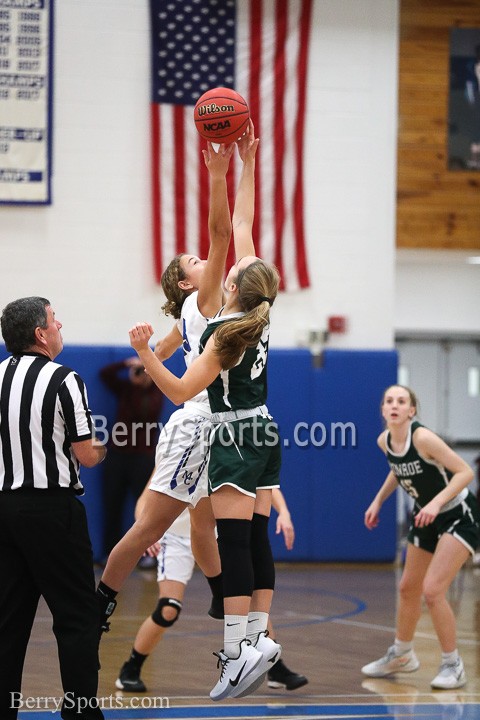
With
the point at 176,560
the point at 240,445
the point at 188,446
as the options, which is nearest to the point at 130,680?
the point at 176,560

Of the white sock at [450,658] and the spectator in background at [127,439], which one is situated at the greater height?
the spectator in background at [127,439]

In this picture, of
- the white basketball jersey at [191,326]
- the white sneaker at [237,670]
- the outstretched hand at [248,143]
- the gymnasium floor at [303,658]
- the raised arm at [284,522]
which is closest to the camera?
the white sneaker at [237,670]

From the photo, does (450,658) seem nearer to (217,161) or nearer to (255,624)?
(255,624)

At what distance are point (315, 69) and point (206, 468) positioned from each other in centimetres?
751

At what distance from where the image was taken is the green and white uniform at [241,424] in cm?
441

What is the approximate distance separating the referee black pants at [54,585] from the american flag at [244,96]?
23.3 ft

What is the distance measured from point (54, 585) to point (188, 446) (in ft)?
3.57

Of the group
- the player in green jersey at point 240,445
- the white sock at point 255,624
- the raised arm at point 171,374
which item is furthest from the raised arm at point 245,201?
the white sock at point 255,624

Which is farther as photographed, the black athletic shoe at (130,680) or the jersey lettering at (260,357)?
the black athletic shoe at (130,680)

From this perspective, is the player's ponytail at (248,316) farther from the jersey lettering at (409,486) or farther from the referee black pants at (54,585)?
the jersey lettering at (409,486)

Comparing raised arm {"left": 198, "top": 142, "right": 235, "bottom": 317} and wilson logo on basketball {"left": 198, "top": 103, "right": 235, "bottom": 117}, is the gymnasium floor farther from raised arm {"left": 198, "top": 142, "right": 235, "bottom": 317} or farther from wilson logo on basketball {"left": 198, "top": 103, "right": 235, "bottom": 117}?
wilson logo on basketball {"left": 198, "top": 103, "right": 235, "bottom": 117}

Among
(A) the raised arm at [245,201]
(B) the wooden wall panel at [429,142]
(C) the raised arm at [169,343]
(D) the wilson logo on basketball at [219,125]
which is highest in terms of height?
(B) the wooden wall panel at [429,142]

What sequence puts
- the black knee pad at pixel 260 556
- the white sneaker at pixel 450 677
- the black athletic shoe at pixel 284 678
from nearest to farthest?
the black knee pad at pixel 260 556, the black athletic shoe at pixel 284 678, the white sneaker at pixel 450 677

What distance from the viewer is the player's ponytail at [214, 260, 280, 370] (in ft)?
14.0
